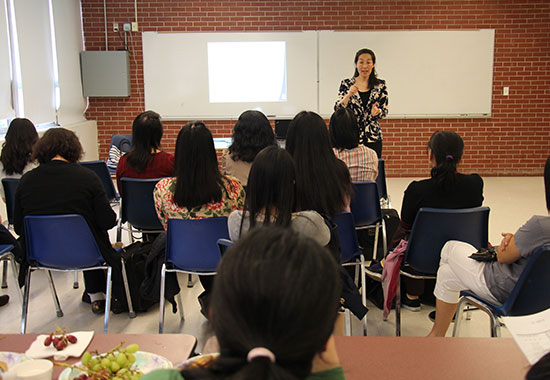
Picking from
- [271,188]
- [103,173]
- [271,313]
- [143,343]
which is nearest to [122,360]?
[143,343]

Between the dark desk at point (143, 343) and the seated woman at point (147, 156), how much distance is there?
2154 mm

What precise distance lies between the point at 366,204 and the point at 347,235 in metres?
0.69

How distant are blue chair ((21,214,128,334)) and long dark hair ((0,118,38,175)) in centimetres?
114

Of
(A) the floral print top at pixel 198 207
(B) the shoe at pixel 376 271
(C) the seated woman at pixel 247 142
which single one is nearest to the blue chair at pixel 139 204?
(A) the floral print top at pixel 198 207

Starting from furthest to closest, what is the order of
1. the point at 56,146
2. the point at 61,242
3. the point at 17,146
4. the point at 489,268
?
the point at 17,146
the point at 56,146
the point at 61,242
the point at 489,268

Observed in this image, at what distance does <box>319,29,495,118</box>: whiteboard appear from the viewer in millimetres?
7652

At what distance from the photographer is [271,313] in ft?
2.29

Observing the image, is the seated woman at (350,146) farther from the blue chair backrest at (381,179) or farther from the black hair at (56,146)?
the black hair at (56,146)

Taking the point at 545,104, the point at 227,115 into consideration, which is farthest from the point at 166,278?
the point at 545,104

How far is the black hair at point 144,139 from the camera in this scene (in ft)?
11.5

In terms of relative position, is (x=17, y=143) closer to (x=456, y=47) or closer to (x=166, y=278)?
(x=166, y=278)

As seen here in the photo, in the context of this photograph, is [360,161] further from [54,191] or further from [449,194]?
[54,191]

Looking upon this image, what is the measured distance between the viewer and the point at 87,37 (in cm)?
770

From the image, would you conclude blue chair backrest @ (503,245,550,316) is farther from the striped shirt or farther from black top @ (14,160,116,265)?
black top @ (14,160,116,265)
